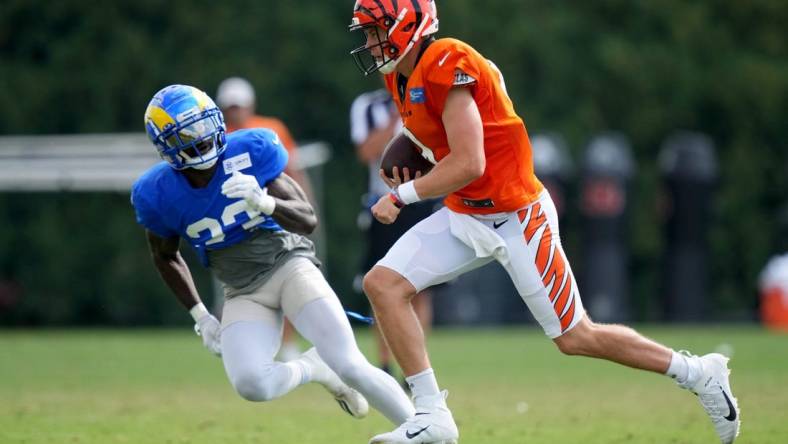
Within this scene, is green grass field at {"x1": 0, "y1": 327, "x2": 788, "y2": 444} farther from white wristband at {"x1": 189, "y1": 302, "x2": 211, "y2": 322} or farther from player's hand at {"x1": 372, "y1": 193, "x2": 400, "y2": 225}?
player's hand at {"x1": 372, "y1": 193, "x2": 400, "y2": 225}

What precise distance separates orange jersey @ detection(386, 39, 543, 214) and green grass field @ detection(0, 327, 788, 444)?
1200mm

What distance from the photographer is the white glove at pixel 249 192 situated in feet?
17.6

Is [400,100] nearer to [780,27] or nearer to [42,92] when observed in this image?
[42,92]

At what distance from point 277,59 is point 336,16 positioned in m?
0.84

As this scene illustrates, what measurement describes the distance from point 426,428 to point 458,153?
1.10m

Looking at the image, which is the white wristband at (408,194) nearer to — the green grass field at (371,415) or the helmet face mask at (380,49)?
the helmet face mask at (380,49)

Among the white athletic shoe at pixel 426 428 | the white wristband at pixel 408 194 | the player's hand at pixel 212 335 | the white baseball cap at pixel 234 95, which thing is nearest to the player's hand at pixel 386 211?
the white wristband at pixel 408 194

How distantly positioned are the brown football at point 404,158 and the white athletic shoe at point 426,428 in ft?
3.23

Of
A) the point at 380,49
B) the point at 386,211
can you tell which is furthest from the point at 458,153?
the point at 380,49

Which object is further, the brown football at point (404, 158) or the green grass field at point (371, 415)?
the green grass field at point (371, 415)

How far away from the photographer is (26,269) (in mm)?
14430

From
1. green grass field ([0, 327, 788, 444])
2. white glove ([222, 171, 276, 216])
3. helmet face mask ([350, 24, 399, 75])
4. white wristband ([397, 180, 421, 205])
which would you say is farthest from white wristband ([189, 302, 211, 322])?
helmet face mask ([350, 24, 399, 75])

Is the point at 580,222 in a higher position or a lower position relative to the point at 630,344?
lower

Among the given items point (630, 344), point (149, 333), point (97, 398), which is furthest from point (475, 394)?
point (149, 333)
